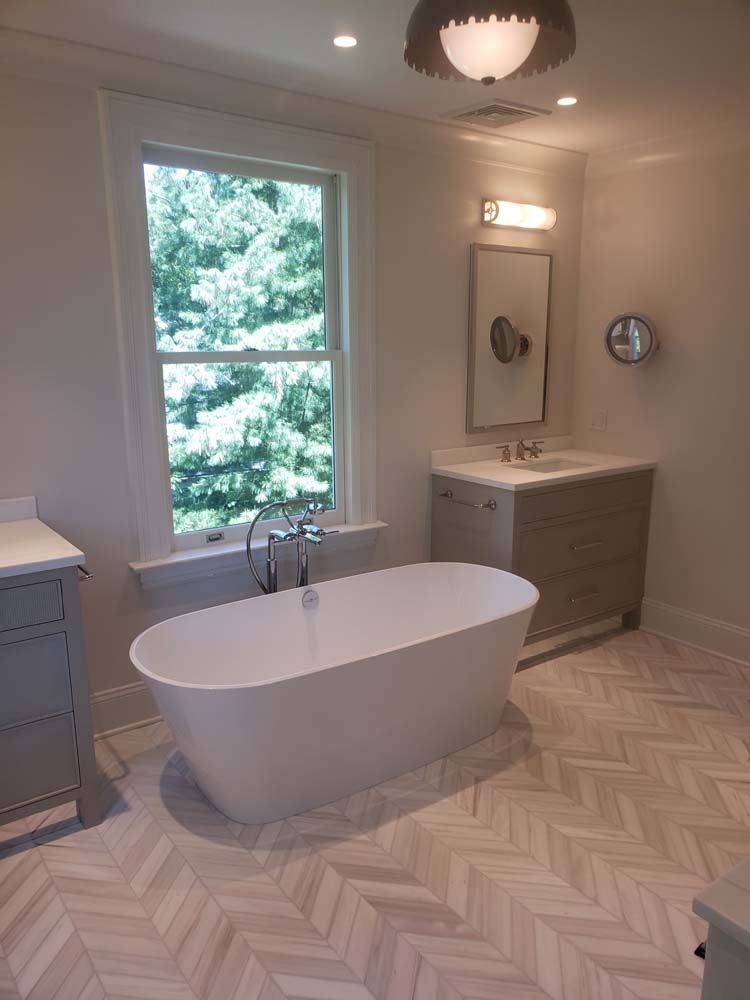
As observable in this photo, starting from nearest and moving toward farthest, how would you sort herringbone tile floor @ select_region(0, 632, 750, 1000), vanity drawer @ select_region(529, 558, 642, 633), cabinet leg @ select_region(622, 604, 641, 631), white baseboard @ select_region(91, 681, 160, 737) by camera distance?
herringbone tile floor @ select_region(0, 632, 750, 1000), white baseboard @ select_region(91, 681, 160, 737), vanity drawer @ select_region(529, 558, 642, 633), cabinet leg @ select_region(622, 604, 641, 631)

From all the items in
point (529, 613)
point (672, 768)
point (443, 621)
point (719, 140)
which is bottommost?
point (672, 768)

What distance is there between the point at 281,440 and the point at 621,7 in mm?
1889

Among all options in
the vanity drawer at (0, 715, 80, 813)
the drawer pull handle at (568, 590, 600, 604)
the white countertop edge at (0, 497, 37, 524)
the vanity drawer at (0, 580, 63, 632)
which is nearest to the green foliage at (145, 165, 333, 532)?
the white countertop edge at (0, 497, 37, 524)

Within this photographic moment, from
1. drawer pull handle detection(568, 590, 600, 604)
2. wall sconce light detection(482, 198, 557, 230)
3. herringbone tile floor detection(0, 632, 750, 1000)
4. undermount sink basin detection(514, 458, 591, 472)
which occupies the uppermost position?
wall sconce light detection(482, 198, 557, 230)

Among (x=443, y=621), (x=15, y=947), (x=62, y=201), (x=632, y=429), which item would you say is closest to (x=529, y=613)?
(x=443, y=621)

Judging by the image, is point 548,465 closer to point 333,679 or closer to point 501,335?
point 501,335

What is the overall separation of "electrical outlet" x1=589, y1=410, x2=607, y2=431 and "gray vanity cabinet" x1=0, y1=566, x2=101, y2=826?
2842 mm

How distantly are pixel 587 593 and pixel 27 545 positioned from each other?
8.13 feet

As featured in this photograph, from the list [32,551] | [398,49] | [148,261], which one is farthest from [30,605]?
[398,49]

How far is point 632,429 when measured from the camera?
12.3 ft

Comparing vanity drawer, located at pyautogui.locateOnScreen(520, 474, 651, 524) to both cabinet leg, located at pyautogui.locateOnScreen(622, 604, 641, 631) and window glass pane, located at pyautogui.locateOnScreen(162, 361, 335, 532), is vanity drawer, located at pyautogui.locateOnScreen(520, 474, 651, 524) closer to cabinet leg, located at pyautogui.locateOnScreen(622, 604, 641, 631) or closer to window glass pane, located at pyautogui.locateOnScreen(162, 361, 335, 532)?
cabinet leg, located at pyautogui.locateOnScreen(622, 604, 641, 631)

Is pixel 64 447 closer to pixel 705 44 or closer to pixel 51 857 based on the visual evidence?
pixel 51 857

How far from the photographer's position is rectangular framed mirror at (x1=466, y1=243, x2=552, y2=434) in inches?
138

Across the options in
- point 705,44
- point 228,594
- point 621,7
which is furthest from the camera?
point 228,594
